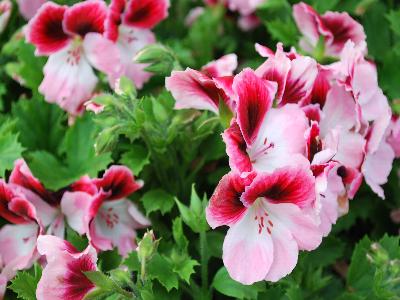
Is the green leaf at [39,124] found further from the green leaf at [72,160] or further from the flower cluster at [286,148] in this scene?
the flower cluster at [286,148]

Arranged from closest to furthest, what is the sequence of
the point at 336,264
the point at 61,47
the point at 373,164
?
the point at 373,164 < the point at 61,47 < the point at 336,264

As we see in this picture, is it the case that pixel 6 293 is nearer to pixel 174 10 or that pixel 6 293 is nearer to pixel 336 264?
pixel 336 264

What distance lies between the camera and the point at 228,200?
1075 millimetres

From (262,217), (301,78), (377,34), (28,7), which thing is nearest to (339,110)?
(301,78)

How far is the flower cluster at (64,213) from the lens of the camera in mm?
1286

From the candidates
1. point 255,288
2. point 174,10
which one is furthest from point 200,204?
point 174,10

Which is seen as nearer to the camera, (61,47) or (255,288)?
(255,288)

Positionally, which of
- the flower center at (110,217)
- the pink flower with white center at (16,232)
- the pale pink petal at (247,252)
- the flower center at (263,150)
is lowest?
the flower center at (110,217)

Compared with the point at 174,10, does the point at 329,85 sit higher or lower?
higher

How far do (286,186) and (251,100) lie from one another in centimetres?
15

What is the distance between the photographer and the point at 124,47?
1.56 m

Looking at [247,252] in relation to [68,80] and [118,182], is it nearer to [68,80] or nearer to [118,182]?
[118,182]

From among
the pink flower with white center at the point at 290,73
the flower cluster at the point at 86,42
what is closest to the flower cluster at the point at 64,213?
the flower cluster at the point at 86,42

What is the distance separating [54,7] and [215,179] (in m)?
0.47
